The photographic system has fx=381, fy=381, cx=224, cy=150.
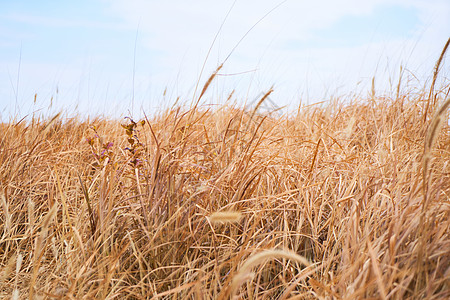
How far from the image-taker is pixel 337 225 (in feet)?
5.58

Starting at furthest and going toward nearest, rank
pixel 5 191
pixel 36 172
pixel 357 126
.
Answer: pixel 357 126
pixel 36 172
pixel 5 191

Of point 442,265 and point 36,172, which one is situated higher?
point 442,265

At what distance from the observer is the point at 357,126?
3354 millimetres

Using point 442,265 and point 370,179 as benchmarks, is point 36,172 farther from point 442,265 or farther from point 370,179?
point 442,265

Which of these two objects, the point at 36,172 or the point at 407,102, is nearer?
the point at 36,172

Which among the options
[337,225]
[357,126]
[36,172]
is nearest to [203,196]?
[337,225]

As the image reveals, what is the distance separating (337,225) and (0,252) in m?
1.83

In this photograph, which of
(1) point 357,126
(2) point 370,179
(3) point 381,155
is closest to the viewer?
(2) point 370,179

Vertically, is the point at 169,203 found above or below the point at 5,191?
above

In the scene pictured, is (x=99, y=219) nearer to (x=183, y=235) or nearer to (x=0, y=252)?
(x=183, y=235)

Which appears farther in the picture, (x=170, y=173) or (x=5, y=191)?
(x=5, y=191)

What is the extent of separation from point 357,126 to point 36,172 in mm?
2595

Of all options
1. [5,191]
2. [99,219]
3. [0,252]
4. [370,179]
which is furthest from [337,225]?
[5,191]

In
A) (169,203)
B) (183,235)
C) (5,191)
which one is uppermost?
(169,203)
